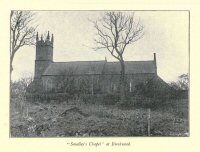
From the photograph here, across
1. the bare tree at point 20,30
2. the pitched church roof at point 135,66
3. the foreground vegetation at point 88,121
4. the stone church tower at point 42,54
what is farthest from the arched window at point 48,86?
the pitched church roof at point 135,66

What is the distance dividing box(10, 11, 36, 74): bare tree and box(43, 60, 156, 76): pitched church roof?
0.91 metres

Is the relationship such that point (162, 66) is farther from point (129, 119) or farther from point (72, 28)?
point (72, 28)

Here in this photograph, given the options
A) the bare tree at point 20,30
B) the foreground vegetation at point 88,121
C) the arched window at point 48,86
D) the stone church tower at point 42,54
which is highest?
the bare tree at point 20,30

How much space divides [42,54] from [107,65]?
1511mm

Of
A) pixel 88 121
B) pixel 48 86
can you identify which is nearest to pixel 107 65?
pixel 48 86

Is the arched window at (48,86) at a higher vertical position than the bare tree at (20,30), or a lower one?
lower

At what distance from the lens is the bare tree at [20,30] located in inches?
324

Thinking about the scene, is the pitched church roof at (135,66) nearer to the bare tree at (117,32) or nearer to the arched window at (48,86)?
the bare tree at (117,32)

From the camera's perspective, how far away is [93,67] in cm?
1004

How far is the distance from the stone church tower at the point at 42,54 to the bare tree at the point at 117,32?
1024mm

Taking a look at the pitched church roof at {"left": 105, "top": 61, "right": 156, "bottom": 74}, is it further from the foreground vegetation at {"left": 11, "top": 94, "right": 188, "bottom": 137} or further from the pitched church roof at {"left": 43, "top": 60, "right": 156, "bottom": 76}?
the foreground vegetation at {"left": 11, "top": 94, "right": 188, "bottom": 137}

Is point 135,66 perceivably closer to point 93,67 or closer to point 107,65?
point 107,65
